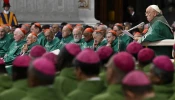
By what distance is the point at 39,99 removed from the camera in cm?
525

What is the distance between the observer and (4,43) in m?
14.6

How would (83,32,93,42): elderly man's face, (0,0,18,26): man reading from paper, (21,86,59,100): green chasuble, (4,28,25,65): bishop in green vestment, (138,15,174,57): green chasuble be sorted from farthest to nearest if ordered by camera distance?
1. (0,0,18,26): man reading from paper
2. (4,28,25,65): bishop in green vestment
3. (83,32,93,42): elderly man's face
4. (138,15,174,57): green chasuble
5. (21,86,59,100): green chasuble

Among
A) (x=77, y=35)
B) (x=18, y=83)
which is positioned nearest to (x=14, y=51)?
A: (x=77, y=35)

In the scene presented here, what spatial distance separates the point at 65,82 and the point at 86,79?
0.66 m

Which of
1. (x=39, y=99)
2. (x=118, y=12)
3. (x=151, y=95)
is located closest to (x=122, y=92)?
(x=151, y=95)

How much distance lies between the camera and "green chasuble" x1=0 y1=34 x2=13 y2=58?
1443cm

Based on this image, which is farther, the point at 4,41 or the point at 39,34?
the point at 39,34

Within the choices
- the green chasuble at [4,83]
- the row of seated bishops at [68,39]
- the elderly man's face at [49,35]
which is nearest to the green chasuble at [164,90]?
the green chasuble at [4,83]

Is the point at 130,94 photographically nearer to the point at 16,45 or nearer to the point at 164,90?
the point at 164,90

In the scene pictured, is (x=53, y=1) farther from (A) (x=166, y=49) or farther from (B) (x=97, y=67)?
(B) (x=97, y=67)

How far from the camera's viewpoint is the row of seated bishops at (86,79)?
4727 millimetres

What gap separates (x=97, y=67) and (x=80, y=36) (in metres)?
7.95

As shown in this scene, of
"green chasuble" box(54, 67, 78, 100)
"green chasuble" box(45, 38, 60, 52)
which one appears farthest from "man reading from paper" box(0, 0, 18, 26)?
"green chasuble" box(54, 67, 78, 100)

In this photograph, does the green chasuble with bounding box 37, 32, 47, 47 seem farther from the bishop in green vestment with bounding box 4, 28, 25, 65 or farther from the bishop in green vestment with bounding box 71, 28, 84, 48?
the bishop in green vestment with bounding box 71, 28, 84, 48
